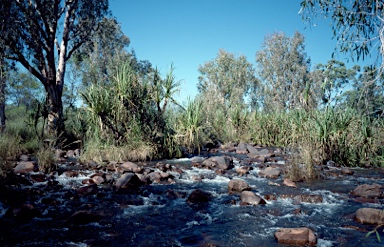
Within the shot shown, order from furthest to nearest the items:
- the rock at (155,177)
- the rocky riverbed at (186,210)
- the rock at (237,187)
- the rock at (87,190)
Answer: the rock at (155,177) < the rock at (237,187) < the rock at (87,190) < the rocky riverbed at (186,210)

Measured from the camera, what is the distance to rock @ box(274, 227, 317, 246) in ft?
11.4

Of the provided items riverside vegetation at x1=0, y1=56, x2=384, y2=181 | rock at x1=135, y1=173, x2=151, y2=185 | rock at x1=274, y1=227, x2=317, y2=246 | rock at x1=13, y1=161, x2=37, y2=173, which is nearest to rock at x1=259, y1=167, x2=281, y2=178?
riverside vegetation at x1=0, y1=56, x2=384, y2=181

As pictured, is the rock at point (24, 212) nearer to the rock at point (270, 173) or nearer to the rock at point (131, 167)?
the rock at point (131, 167)

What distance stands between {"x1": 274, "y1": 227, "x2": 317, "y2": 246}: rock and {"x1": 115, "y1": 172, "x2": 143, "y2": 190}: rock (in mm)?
3591

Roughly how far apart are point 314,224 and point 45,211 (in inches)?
168

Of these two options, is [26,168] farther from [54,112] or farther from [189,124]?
[54,112]

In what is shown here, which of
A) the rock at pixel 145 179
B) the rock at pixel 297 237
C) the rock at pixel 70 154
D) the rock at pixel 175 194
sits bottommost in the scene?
the rock at pixel 297 237

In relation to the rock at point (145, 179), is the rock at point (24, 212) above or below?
below

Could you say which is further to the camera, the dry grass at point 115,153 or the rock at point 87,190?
the dry grass at point 115,153

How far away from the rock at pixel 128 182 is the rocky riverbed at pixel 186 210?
22mm

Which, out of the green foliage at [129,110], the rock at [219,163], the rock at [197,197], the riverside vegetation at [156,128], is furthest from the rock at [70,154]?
the rock at [197,197]

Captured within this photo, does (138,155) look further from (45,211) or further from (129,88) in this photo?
(45,211)

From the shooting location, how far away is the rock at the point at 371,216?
4.07 metres

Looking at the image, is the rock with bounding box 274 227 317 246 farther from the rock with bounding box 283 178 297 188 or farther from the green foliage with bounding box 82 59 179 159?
the green foliage with bounding box 82 59 179 159
